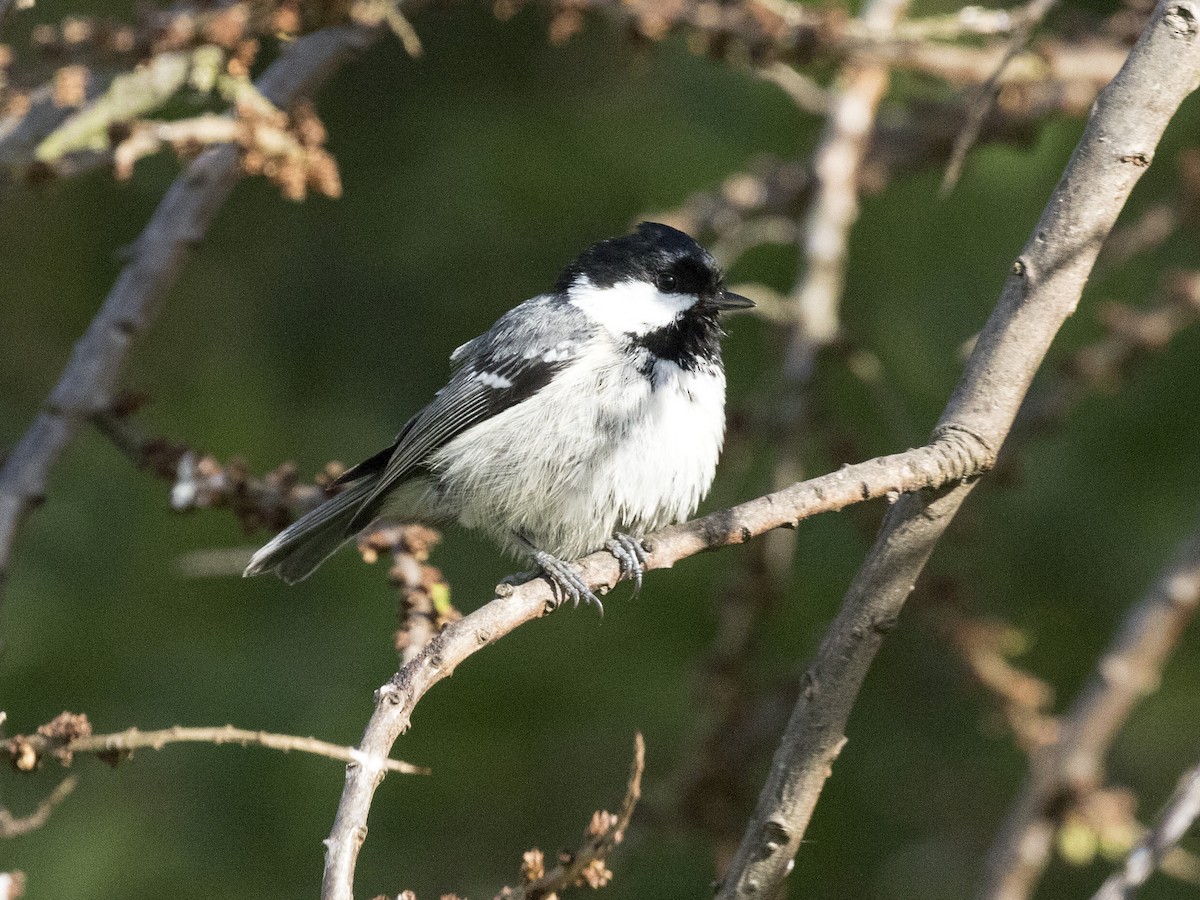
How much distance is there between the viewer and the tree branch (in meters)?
1.93

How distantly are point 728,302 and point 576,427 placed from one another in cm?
53

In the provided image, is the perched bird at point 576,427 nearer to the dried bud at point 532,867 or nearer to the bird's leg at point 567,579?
the bird's leg at point 567,579

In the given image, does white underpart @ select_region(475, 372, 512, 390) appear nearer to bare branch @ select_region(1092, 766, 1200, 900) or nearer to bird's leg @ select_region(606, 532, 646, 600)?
bird's leg @ select_region(606, 532, 646, 600)

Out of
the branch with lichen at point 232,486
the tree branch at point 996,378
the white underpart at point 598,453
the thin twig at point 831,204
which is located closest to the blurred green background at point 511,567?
the thin twig at point 831,204

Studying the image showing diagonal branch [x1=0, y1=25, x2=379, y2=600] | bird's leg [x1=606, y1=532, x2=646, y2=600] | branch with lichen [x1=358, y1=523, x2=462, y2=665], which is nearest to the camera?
branch with lichen [x1=358, y1=523, x2=462, y2=665]

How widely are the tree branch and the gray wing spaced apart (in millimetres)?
1407

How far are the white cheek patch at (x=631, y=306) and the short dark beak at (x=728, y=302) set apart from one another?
0.05 metres

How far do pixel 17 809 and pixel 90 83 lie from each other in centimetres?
224

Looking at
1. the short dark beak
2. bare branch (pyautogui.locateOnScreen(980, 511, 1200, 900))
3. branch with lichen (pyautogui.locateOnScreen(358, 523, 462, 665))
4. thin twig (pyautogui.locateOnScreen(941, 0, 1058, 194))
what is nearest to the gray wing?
the short dark beak

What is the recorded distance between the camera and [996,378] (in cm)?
201

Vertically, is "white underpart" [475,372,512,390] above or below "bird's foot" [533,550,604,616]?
above

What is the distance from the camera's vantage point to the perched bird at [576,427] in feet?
10.4

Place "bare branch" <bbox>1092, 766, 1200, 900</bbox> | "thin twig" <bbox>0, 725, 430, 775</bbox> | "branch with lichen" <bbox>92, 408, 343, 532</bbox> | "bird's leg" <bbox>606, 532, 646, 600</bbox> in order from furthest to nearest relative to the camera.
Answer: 1. "bird's leg" <bbox>606, 532, 646, 600</bbox>
2. "branch with lichen" <bbox>92, 408, 343, 532</bbox>
3. "bare branch" <bbox>1092, 766, 1200, 900</bbox>
4. "thin twig" <bbox>0, 725, 430, 775</bbox>

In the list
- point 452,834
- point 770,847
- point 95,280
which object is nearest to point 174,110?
point 95,280
